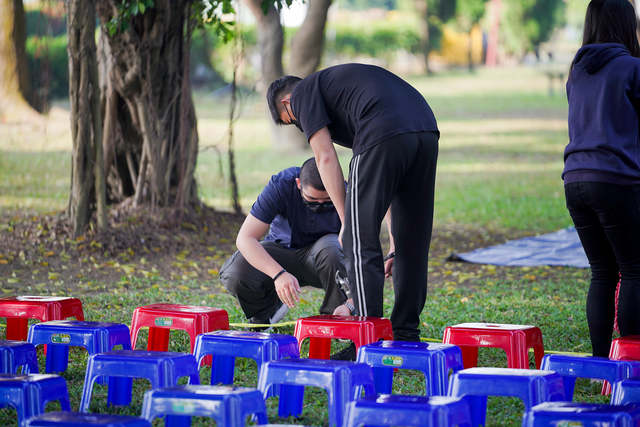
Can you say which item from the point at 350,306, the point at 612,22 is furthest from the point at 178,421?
the point at 612,22

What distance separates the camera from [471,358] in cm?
407

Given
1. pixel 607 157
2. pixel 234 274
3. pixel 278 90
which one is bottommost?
pixel 234 274

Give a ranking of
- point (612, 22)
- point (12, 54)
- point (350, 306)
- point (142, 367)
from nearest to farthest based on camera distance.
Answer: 1. point (142, 367)
2. point (612, 22)
3. point (350, 306)
4. point (12, 54)

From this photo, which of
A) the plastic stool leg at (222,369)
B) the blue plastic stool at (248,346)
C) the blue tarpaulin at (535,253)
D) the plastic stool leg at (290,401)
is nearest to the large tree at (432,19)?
the blue tarpaulin at (535,253)

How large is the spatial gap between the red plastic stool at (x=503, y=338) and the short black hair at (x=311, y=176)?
45.2 inches

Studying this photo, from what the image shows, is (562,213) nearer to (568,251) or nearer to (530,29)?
(568,251)

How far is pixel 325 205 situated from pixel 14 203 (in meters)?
6.80

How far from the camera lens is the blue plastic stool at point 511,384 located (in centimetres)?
289

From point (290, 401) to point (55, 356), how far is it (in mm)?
1262

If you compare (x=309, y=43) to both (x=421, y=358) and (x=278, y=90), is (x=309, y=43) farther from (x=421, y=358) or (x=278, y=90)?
(x=421, y=358)

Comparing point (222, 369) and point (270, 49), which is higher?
Result: point (270, 49)

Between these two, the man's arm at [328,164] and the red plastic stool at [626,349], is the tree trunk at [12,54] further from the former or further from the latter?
the red plastic stool at [626,349]

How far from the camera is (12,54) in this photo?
1447 centimetres

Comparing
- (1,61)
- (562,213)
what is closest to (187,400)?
(562,213)
